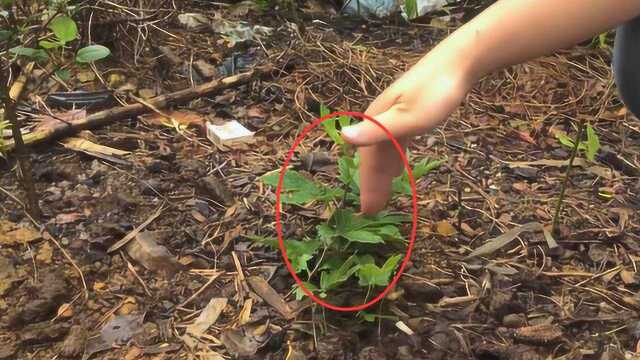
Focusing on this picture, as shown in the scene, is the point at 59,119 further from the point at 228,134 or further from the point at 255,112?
the point at 255,112

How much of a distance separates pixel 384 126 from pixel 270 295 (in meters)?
0.65

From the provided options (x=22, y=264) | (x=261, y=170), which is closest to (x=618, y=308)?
(x=261, y=170)

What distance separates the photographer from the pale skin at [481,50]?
0.99m

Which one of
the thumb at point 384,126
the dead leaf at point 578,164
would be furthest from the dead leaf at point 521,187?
the thumb at point 384,126

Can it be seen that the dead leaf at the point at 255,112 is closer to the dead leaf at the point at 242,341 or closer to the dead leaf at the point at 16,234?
the dead leaf at the point at 16,234

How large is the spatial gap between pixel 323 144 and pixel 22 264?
93 cm

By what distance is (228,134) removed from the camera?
2.09 m

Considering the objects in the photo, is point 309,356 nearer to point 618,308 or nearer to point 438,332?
point 438,332

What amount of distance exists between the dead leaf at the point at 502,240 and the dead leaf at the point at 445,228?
0.28ft

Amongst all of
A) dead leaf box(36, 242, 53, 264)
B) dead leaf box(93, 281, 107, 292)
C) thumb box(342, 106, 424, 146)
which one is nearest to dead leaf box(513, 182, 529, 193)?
thumb box(342, 106, 424, 146)

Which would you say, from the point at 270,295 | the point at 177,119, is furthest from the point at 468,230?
the point at 177,119

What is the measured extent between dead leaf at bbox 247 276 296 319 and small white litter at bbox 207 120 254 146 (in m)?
0.62

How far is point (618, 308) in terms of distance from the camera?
5.09 ft

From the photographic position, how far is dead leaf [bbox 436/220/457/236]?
→ 5.65 feet
